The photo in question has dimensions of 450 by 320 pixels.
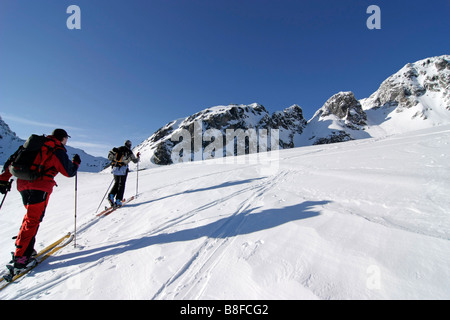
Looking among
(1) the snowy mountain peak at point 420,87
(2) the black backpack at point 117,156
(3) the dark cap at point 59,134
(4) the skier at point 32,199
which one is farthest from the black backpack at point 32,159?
(1) the snowy mountain peak at point 420,87

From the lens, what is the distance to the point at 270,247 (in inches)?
108

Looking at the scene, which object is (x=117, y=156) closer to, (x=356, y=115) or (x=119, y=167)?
(x=119, y=167)

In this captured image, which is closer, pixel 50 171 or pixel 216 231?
pixel 50 171

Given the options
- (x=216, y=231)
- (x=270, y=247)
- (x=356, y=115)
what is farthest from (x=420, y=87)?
(x=216, y=231)

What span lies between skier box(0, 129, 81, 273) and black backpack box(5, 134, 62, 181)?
58mm

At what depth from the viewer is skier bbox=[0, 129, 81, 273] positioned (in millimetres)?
3041

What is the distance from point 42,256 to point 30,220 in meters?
0.74

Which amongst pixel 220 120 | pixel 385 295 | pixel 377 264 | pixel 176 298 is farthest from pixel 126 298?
pixel 220 120

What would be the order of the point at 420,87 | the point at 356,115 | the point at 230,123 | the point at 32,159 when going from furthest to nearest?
the point at 356,115 < the point at 420,87 < the point at 230,123 < the point at 32,159

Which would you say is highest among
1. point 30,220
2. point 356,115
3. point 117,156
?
point 356,115

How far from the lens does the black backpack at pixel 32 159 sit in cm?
310

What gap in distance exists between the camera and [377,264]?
6.91 feet

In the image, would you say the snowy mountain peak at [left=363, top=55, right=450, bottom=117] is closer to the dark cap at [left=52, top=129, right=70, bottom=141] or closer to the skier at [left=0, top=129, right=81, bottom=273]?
the dark cap at [left=52, top=129, right=70, bottom=141]

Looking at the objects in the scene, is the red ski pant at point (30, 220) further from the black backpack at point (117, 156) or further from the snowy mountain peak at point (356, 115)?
the snowy mountain peak at point (356, 115)
